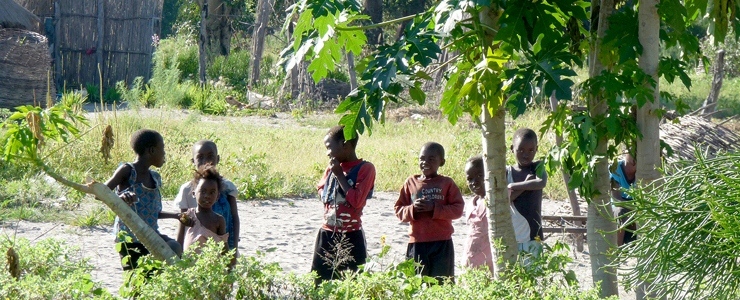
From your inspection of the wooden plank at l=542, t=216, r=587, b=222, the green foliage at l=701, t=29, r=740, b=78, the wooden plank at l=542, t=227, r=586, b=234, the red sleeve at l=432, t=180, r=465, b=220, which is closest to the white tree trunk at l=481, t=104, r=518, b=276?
the red sleeve at l=432, t=180, r=465, b=220

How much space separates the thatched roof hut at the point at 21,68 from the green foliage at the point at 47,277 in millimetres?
11240

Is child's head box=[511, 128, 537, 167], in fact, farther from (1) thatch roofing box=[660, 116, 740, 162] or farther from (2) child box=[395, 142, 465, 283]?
(1) thatch roofing box=[660, 116, 740, 162]

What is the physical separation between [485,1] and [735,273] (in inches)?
43.4

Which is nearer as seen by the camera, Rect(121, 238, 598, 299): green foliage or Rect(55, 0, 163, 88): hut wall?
Rect(121, 238, 598, 299): green foliage

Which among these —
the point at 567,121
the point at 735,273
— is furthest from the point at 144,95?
the point at 735,273

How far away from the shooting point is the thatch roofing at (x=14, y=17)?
1530 centimetres

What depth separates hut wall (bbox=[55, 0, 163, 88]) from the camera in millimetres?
18094

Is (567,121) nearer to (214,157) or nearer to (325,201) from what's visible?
(325,201)

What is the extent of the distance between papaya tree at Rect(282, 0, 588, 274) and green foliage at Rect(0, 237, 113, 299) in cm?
111

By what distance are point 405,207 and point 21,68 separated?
11.2 m

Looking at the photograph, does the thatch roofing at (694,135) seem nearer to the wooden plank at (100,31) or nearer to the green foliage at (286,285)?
the green foliage at (286,285)

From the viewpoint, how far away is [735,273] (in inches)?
92.8

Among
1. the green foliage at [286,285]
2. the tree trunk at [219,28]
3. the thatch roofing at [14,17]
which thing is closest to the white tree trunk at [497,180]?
the green foliage at [286,285]

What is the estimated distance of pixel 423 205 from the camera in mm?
4984
